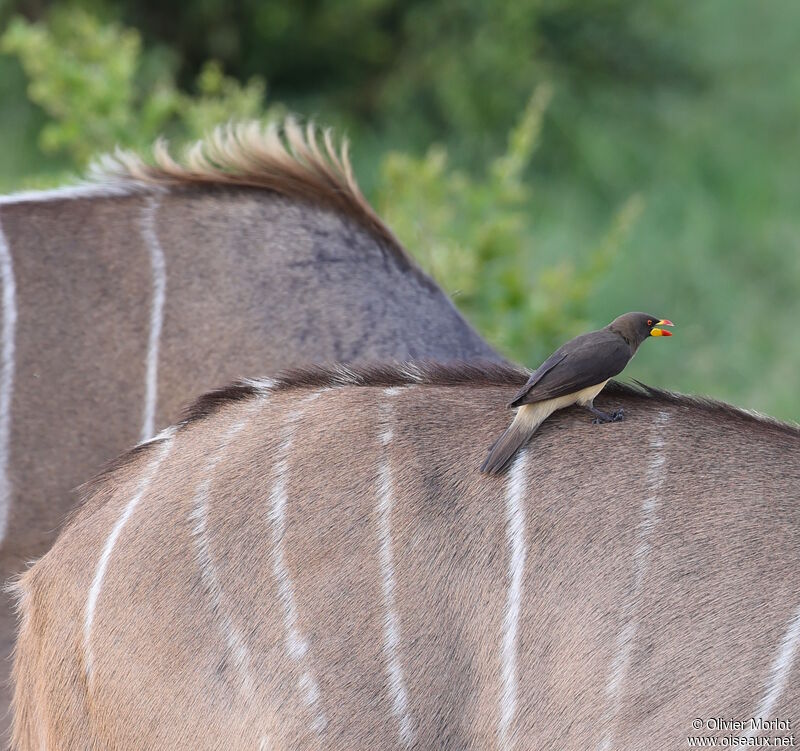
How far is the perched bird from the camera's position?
1.31 meters

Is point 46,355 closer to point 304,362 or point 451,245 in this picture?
point 304,362

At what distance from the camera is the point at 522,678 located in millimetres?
1224

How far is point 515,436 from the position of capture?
4.33 feet

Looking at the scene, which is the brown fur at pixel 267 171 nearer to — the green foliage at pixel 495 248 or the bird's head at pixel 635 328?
the bird's head at pixel 635 328

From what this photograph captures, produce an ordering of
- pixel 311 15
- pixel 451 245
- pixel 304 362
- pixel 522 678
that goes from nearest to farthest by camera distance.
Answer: pixel 522 678 → pixel 304 362 → pixel 451 245 → pixel 311 15

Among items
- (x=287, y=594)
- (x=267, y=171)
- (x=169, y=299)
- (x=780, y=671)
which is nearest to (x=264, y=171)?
(x=267, y=171)

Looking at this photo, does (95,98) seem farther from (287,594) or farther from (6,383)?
(287,594)

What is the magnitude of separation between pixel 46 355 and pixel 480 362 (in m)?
0.90

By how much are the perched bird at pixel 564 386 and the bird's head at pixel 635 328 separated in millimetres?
30

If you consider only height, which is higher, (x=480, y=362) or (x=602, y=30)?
(x=602, y=30)

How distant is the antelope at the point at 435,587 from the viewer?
3.92ft

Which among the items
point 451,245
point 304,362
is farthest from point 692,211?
point 304,362

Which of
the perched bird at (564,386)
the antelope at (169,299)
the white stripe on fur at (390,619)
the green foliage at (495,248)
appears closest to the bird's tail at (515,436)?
the perched bird at (564,386)

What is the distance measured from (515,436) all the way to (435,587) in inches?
7.6
